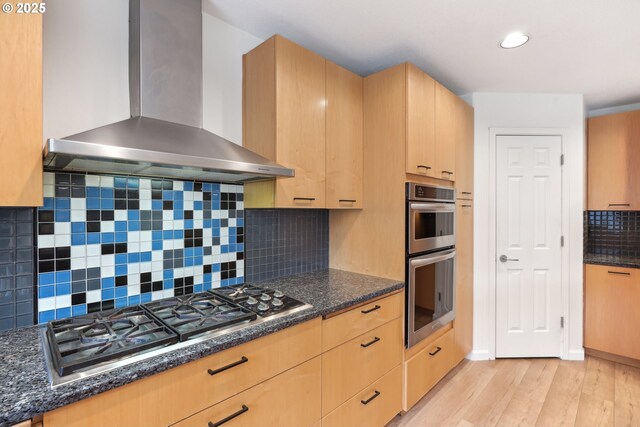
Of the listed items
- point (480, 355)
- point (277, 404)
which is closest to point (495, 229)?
point (480, 355)

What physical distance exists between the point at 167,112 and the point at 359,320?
1.40 metres

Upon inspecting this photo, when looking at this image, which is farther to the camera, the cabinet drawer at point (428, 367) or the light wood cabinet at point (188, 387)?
the cabinet drawer at point (428, 367)

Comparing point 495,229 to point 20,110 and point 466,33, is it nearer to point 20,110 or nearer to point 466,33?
point 466,33

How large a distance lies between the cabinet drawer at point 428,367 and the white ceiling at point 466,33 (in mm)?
2022

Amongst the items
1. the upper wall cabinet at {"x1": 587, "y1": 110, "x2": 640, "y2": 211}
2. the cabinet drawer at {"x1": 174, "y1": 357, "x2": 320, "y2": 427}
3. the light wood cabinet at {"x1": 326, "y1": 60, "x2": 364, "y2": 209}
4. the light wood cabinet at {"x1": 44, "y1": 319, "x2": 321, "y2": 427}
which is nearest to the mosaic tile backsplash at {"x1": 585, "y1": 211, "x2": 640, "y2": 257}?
the upper wall cabinet at {"x1": 587, "y1": 110, "x2": 640, "y2": 211}

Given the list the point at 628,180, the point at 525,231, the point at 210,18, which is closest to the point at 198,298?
the point at 210,18

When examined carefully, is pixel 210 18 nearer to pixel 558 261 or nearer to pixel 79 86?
pixel 79 86

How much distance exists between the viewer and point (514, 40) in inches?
76.9

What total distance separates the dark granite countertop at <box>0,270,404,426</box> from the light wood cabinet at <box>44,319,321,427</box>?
37mm

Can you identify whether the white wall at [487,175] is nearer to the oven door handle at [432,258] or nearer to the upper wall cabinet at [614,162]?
the upper wall cabinet at [614,162]

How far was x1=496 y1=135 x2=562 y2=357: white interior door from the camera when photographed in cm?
282

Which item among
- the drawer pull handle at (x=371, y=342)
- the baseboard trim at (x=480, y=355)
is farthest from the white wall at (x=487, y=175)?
the drawer pull handle at (x=371, y=342)

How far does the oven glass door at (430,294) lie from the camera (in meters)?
2.06

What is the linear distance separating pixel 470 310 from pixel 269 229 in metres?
1.95
